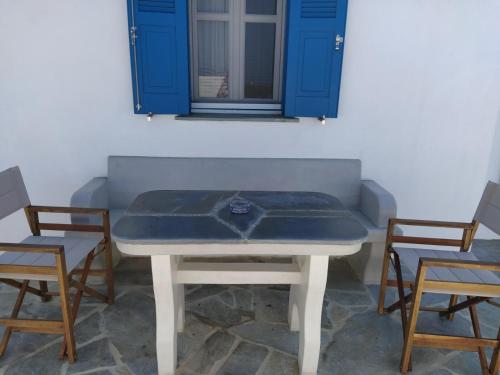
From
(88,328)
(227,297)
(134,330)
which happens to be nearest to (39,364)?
(88,328)

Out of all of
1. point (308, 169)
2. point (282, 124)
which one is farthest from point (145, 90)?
point (308, 169)

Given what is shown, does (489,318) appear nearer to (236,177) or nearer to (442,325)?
(442,325)

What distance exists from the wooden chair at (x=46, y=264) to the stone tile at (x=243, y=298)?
3.04ft

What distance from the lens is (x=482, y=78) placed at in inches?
135

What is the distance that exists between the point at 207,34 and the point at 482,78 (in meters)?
2.58

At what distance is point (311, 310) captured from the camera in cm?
204

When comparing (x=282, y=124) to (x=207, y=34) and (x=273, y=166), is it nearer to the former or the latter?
(x=273, y=166)

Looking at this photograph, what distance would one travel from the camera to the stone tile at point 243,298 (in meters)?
2.77

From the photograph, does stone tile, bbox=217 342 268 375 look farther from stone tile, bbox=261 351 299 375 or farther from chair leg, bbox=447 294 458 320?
chair leg, bbox=447 294 458 320

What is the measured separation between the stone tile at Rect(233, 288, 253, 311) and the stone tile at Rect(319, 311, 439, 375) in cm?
66

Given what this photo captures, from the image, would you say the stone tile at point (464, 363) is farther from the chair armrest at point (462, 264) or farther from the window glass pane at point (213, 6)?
the window glass pane at point (213, 6)

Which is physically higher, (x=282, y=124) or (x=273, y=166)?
(x=282, y=124)

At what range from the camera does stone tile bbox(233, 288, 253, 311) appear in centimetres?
277

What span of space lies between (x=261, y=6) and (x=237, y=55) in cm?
48
